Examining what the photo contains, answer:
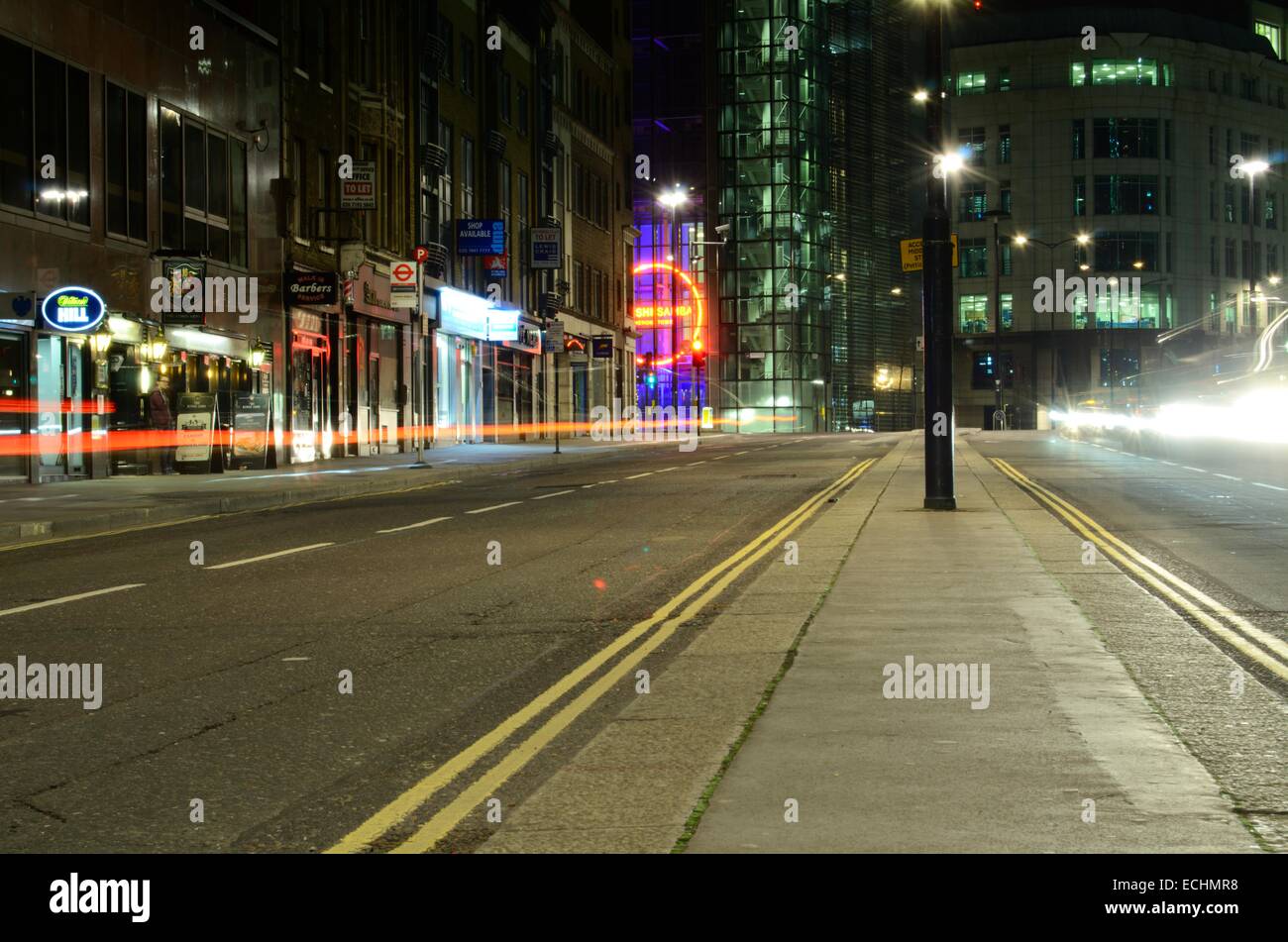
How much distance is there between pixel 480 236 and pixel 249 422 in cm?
2023

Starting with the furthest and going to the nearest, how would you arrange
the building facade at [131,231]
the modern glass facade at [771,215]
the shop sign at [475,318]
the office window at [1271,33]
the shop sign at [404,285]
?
the office window at [1271,33] → the modern glass facade at [771,215] → the shop sign at [475,318] → the shop sign at [404,285] → the building facade at [131,231]

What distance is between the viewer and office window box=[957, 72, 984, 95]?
362 ft

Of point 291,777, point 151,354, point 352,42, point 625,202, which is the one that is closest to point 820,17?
point 625,202

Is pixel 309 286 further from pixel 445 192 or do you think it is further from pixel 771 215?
pixel 771 215

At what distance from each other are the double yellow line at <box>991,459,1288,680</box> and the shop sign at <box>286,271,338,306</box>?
23932 millimetres

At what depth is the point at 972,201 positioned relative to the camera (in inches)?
4345

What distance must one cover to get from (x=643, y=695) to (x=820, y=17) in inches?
3789

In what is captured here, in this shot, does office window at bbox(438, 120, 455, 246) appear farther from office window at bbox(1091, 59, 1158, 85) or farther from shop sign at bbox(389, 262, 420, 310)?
office window at bbox(1091, 59, 1158, 85)

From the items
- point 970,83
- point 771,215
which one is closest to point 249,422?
point 771,215

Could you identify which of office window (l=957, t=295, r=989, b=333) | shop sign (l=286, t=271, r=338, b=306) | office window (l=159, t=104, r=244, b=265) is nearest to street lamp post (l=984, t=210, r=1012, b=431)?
office window (l=957, t=295, r=989, b=333)

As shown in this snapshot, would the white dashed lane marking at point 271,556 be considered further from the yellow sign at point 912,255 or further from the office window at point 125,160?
the office window at point 125,160

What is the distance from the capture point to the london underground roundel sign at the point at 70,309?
87.9 ft

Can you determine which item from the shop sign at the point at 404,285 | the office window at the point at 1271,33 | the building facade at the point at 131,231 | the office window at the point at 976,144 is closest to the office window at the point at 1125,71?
the office window at the point at 976,144

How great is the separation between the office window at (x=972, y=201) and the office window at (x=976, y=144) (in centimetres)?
171
